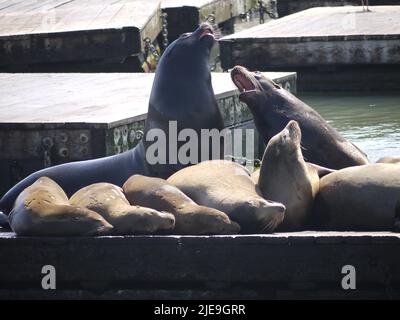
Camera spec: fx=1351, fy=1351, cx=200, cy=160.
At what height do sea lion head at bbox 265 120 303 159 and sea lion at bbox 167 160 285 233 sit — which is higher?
sea lion head at bbox 265 120 303 159

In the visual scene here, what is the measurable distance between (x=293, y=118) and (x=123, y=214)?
1.67 metres

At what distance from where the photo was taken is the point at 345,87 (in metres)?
14.4

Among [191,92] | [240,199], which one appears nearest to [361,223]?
[240,199]

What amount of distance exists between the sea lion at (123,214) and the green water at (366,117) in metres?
4.20

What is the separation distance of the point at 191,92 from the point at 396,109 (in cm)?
563

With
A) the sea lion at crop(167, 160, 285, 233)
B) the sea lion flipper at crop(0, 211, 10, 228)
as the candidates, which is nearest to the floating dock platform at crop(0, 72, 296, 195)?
the sea lion flipper at crop(0, 211, 10, 228)

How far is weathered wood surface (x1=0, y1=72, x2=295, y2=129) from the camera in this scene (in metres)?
8.63

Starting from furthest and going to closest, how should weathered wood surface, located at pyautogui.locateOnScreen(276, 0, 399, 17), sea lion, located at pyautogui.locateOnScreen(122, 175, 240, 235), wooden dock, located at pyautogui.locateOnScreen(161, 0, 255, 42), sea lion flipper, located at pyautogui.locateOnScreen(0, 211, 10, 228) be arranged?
weathered wood surface, located at pyautogui.locateOnScreen(276, 0, 399, 17)
wooden dock, located at pyautogui.locateOnScreen(161, 0, 255, 42)
sea lion flipper, located at pyautogui.locateOnScreen(0, 211, 10, 228)
sea lion, located at pyautogui.locateOnScreen(122, 175, 240, 235)

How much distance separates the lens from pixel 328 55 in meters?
14.2

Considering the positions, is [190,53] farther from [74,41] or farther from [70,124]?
[74,41]

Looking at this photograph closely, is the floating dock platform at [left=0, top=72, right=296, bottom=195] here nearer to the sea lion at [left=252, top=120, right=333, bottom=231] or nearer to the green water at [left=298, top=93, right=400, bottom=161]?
the green water at [left=298, top=93, right=400, bottom=161]

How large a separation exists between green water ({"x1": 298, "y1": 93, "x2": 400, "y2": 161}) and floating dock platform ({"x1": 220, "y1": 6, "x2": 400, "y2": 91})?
26 centimetres

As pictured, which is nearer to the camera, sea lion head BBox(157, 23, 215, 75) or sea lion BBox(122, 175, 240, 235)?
sea lion BBox(122, 175, 240, 235)

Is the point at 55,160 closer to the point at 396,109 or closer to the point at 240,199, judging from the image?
the point at 240,199
